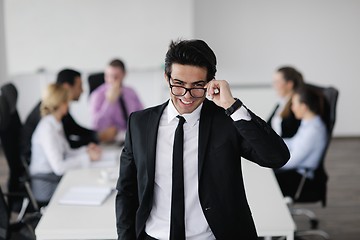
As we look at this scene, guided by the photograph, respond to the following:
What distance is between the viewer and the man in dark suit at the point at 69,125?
393 cm

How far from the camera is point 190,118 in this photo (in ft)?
6.96

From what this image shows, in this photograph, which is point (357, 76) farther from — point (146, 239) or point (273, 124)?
point (146, 239)

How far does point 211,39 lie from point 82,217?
13.2 ft

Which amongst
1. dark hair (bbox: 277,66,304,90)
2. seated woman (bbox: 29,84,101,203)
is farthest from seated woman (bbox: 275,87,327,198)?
seated woman (bbox: 29,84,101,203)

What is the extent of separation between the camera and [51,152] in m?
3.73

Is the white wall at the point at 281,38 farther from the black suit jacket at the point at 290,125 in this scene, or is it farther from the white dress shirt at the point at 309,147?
the white dress shirt at the point at 309,147

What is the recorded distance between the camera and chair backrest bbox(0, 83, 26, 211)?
381cm

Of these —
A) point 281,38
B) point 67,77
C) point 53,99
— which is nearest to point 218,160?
point 53,99

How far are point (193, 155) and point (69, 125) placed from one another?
2.53 meters

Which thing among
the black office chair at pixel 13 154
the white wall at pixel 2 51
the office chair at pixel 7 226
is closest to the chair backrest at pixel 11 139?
the black office chair at pixel 13 154

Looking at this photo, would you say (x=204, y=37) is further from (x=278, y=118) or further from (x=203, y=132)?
(x=203, y=132)

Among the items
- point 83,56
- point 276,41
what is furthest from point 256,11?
point 83,56

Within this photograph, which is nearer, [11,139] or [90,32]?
[11,139]

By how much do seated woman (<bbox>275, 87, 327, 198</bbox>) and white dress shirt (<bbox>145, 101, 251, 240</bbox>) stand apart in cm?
198
